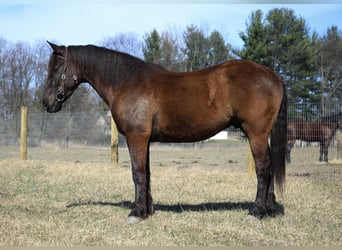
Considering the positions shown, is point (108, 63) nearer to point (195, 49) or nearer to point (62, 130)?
point (62, 130)

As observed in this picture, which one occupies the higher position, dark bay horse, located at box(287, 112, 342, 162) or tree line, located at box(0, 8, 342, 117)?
tree line, located at box(0, 8, 342, 117)

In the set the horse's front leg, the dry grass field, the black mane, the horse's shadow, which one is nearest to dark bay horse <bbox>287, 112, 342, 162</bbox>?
the dry grass field

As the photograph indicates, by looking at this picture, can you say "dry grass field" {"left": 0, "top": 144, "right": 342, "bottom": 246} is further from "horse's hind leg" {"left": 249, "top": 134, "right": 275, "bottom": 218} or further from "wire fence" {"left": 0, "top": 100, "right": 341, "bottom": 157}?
"wire fence" {"left": 0, "top": 100, "right": 341, "bottom": 157}

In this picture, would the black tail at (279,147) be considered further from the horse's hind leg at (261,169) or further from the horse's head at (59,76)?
the horse's head at (59,76)

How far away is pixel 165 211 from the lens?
17.0ft

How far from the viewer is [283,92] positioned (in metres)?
4.79

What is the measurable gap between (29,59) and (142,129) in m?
28.5

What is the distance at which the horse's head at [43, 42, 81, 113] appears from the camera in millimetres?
5039

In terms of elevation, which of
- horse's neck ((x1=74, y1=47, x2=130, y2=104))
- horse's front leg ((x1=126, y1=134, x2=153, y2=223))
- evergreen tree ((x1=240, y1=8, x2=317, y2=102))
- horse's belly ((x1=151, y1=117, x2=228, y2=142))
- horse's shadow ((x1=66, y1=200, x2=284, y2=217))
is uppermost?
evergreen tree ((x1=240, y1=8, x2=317, y2=102))

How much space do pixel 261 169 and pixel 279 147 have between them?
17.4 inches

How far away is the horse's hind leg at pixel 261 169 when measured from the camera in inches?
183

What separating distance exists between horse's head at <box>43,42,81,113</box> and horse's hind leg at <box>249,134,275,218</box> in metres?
2.49

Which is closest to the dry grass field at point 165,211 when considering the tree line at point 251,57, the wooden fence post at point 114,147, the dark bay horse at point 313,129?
the wooden fence post at point 114,147

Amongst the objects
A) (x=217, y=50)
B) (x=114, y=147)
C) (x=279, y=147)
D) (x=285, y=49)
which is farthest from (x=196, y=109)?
(x=217, y=50)
